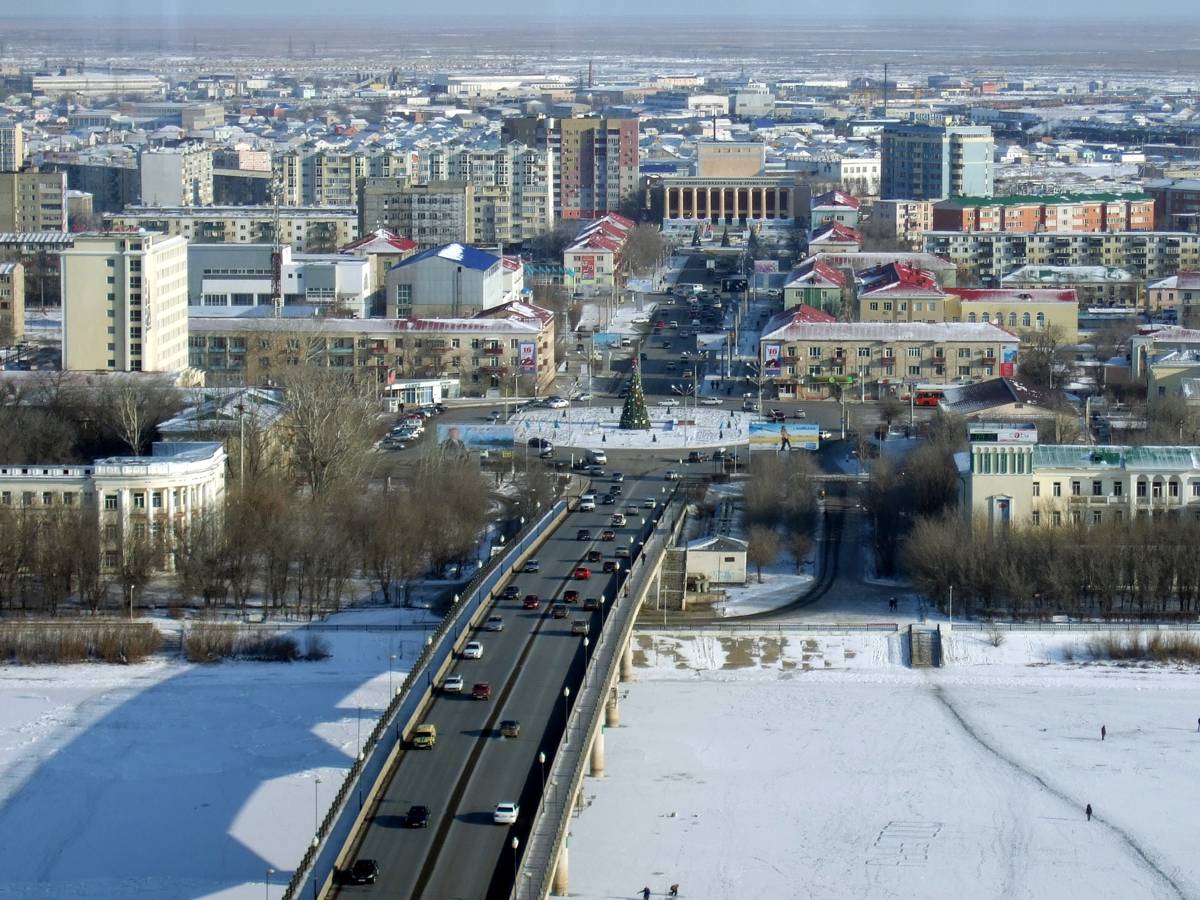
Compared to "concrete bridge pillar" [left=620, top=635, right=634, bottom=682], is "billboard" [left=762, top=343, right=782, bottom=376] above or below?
above

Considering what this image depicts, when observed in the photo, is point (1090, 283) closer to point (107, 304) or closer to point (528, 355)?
point (528, 355)

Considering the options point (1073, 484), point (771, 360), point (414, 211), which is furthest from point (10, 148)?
point (1073, 484)

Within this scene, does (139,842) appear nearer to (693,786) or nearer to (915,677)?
(693,786)

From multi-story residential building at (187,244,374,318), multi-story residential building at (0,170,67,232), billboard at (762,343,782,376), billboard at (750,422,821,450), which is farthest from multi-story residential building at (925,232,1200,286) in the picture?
billboard at (750,422,821,450)

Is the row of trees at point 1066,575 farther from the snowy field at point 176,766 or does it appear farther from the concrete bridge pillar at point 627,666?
the snowy field at point 176,766

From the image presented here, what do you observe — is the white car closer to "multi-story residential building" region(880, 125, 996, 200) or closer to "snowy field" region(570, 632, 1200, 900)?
"snowy field" region(570, 632, 1200, 900)

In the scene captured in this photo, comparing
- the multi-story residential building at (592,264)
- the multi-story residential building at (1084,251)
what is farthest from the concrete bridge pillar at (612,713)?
the multi-story residential building at (1084,251)
